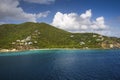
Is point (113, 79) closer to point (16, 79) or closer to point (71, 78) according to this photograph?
point (71, 78)

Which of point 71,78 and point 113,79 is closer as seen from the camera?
point 113,79

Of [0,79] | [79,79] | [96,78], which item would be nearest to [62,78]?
[79,79]

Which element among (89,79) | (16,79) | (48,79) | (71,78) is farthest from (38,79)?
(89,79)

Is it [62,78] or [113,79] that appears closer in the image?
[113,79]

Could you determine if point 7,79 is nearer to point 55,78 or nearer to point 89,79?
point 55,78

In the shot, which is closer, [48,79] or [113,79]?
[113,79]

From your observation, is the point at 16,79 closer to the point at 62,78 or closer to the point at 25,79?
the point at 25,79

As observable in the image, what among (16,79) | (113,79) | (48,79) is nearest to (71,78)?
(48,79)
